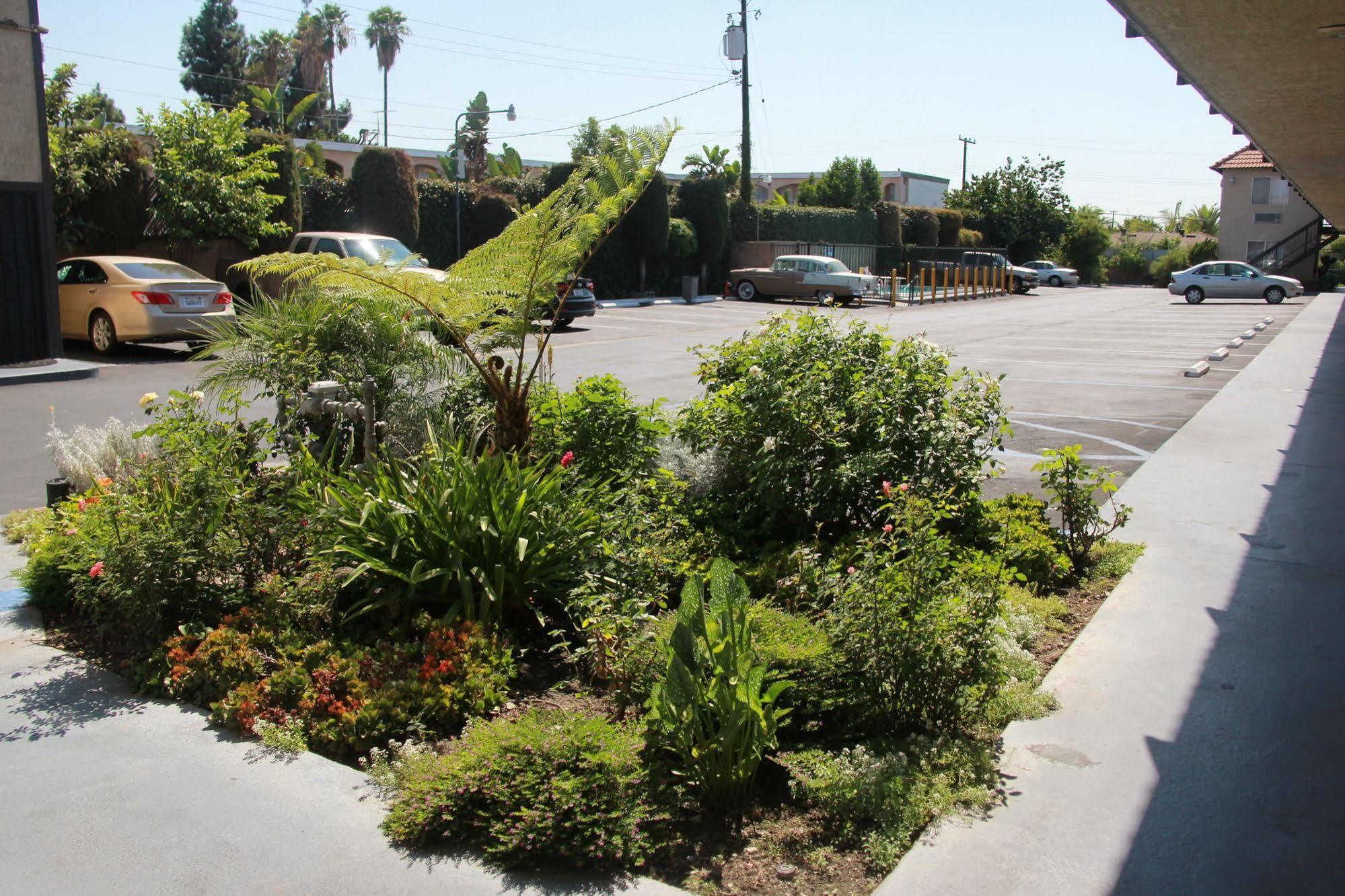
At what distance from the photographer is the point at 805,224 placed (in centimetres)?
4269

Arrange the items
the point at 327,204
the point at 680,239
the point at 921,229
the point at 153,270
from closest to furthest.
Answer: the point at 153,270 → the point at 327,204 → the point at 680,239 → the point at 921,229

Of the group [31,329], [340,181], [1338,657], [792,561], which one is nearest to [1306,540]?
[1338,657]

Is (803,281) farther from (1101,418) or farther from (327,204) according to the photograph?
(1101,418)

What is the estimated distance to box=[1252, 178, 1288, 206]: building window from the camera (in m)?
51.9

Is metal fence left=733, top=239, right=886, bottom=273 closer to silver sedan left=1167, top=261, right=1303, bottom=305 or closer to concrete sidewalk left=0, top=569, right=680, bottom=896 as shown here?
silver sedan left=1167, top=261, right=1303, bottom=305

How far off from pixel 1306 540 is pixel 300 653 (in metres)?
6.19

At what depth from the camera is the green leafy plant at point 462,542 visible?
15.7ft

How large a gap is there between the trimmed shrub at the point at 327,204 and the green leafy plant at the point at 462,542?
2262cm

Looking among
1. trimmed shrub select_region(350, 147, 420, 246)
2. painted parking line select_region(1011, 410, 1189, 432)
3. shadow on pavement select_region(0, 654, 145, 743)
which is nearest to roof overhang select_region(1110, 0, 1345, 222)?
painted parking line select_region(1011, 410, 1189, 432)

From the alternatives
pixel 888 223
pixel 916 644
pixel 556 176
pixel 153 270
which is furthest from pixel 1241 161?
pixel 916 644

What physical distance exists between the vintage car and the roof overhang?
24.2 meters

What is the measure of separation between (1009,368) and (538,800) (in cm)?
1534

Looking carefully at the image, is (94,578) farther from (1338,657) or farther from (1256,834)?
(1338,657)

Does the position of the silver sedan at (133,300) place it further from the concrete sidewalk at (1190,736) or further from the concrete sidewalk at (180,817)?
the concrete sidewalk at (1190,736)
